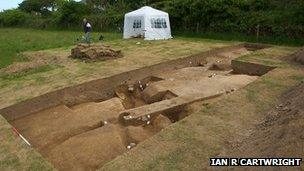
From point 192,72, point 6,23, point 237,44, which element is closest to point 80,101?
point 192,72

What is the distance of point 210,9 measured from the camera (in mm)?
27406

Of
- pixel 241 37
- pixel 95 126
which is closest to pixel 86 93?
pixel 95 126

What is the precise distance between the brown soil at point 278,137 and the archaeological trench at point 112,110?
2.60 metres

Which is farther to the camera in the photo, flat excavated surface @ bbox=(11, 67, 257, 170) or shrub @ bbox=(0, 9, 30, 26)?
shrub @ bbox=(0, 9, 30, 26)

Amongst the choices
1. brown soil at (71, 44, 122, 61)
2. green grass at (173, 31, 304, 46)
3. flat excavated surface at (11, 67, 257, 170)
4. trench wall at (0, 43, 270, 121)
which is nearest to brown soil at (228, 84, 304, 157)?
flat excavated surface at (11, 67, 257, 170)

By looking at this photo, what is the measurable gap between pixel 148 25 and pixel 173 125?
18587 millimetres

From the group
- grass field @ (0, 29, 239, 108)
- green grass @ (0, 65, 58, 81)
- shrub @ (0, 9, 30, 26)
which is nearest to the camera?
grass field @ (0, 29, 239, 108)

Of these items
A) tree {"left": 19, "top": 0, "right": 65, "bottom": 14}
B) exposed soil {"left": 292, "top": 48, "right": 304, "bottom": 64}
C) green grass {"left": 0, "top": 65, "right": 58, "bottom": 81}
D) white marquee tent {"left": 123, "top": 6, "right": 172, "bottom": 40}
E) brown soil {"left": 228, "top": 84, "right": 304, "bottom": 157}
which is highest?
tree {"left": 19, "top": 0, "right": 65, "bottom": 14}

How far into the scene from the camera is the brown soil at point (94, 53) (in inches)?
714

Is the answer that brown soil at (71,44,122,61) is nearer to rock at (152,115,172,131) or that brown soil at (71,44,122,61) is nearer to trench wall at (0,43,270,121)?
trench wall at (0,43,270,121)

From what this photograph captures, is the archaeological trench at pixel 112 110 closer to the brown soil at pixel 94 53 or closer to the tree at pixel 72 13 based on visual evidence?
the brown soil at pixel 94 53

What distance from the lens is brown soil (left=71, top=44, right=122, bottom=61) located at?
18.1 m

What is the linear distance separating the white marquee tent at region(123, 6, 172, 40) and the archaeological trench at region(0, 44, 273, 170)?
33.7ft

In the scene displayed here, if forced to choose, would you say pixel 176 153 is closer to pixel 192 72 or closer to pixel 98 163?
pixel 98 163
